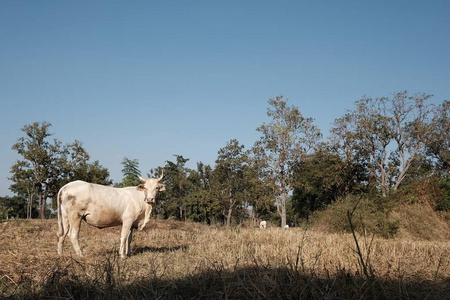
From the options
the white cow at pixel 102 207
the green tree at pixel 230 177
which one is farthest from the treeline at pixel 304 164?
the white cow at pixel 102 207

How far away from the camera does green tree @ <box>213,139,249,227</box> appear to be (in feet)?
175

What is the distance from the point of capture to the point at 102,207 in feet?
31.5

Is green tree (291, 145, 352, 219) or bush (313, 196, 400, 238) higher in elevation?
green tree (291, 145, 352, 219)

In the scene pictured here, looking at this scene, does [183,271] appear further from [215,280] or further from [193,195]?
[193,195]

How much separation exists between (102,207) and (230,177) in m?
44.5

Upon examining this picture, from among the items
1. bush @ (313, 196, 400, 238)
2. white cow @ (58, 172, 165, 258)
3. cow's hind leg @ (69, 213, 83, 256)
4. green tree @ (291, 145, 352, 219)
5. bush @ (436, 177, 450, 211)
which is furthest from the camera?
green tree @ (291, 145, 352, 219)

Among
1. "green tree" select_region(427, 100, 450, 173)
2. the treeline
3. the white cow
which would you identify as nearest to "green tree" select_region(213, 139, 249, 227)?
the treeline

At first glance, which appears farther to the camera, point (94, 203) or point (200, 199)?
point (200, 199)

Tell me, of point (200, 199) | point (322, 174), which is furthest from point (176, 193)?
point (322, 174)

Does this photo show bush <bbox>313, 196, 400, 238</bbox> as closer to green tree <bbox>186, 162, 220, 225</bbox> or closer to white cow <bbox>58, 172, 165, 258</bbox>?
white cow <bbox>58, 172, 165, 258</bbox>

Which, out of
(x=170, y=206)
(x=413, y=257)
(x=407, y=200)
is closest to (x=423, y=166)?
(x=407, y=200)

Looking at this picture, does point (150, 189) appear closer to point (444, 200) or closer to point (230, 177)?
point (444, 200)

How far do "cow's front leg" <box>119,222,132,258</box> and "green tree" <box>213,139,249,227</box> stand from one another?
142 feet

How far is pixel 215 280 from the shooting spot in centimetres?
448
